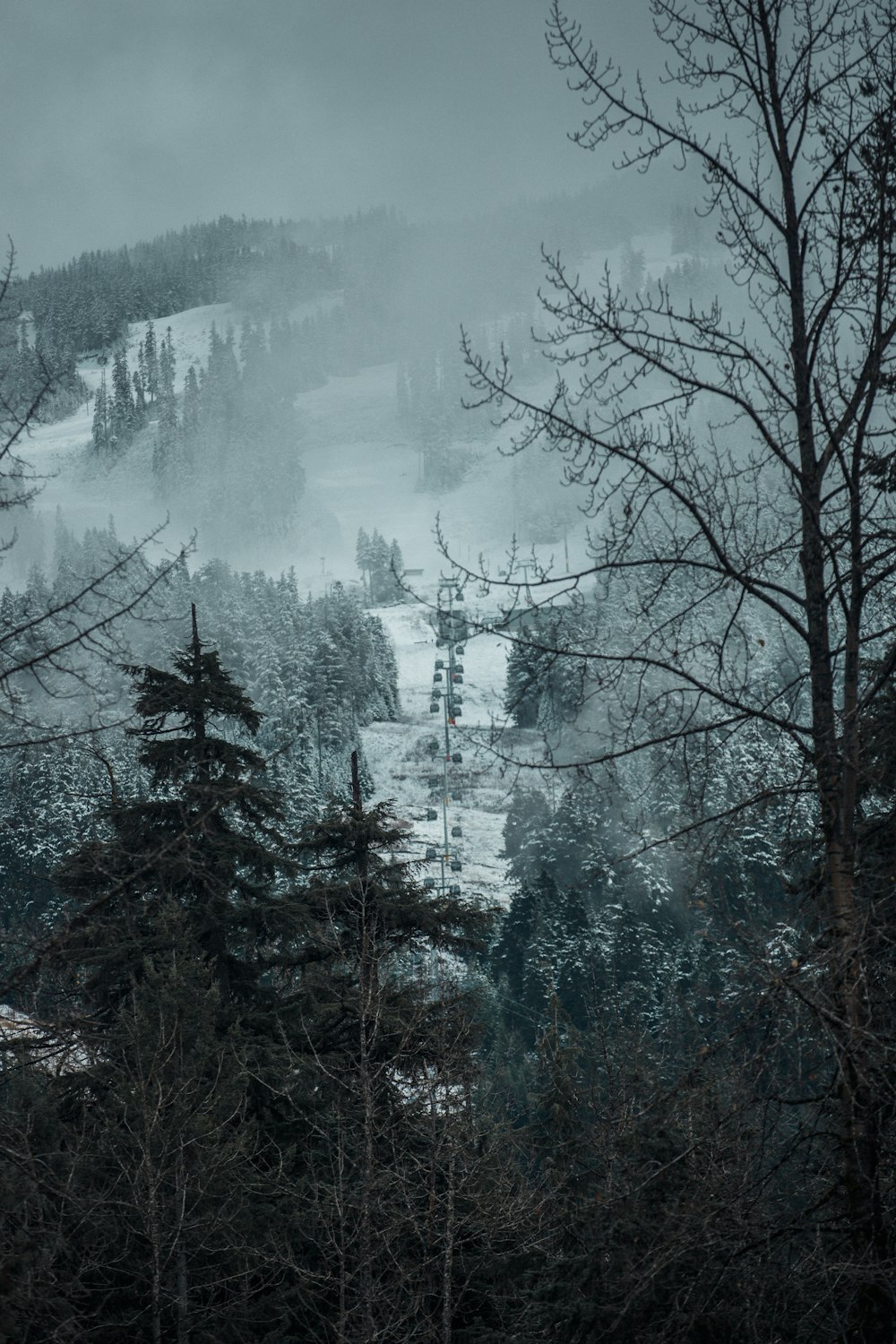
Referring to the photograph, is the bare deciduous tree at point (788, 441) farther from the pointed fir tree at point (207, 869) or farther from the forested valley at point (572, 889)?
the pointed fir tree at point (207, 869)

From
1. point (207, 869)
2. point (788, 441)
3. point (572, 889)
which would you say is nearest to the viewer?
point (788, 441)

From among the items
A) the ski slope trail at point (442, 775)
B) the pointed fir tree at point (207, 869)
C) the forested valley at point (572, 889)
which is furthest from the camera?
the ski slope trail at point (442, 775)

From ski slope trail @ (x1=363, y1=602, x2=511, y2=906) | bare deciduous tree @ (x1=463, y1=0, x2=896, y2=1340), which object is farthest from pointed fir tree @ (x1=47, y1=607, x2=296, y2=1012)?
ski slope trail @ (x1=363, y1=602, x2=511, y2=906)

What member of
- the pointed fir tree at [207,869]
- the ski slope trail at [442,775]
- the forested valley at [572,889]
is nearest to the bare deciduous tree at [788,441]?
the forested valley at [572,889]

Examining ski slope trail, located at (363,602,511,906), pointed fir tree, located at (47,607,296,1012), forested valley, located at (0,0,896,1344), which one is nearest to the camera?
forested valley, located at (0,0,896,1344)

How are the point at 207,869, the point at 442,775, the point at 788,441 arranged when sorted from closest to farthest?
the point at 788,441
the point at 207,869
the point at 442,775

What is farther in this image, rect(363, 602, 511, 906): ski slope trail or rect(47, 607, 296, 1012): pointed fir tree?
rect(363, 602, 511, 906): ski slope trail

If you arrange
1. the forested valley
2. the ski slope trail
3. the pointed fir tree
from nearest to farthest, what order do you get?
the forested valley, the pointed fir tree, the ski slope trail

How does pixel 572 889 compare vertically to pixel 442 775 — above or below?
below

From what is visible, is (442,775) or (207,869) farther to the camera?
(442,775)

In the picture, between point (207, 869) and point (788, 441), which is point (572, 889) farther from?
point (788, 441)

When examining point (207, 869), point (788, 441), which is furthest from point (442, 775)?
point (788, 441)

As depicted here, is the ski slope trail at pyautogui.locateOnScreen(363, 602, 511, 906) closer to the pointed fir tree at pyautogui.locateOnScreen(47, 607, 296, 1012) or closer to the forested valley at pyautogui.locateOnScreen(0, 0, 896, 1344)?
the pointed fir tree at pyautogui.locateOnScreen(47, 607, 296, 1012)

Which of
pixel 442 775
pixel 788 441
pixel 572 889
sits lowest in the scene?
pixel 572 889
